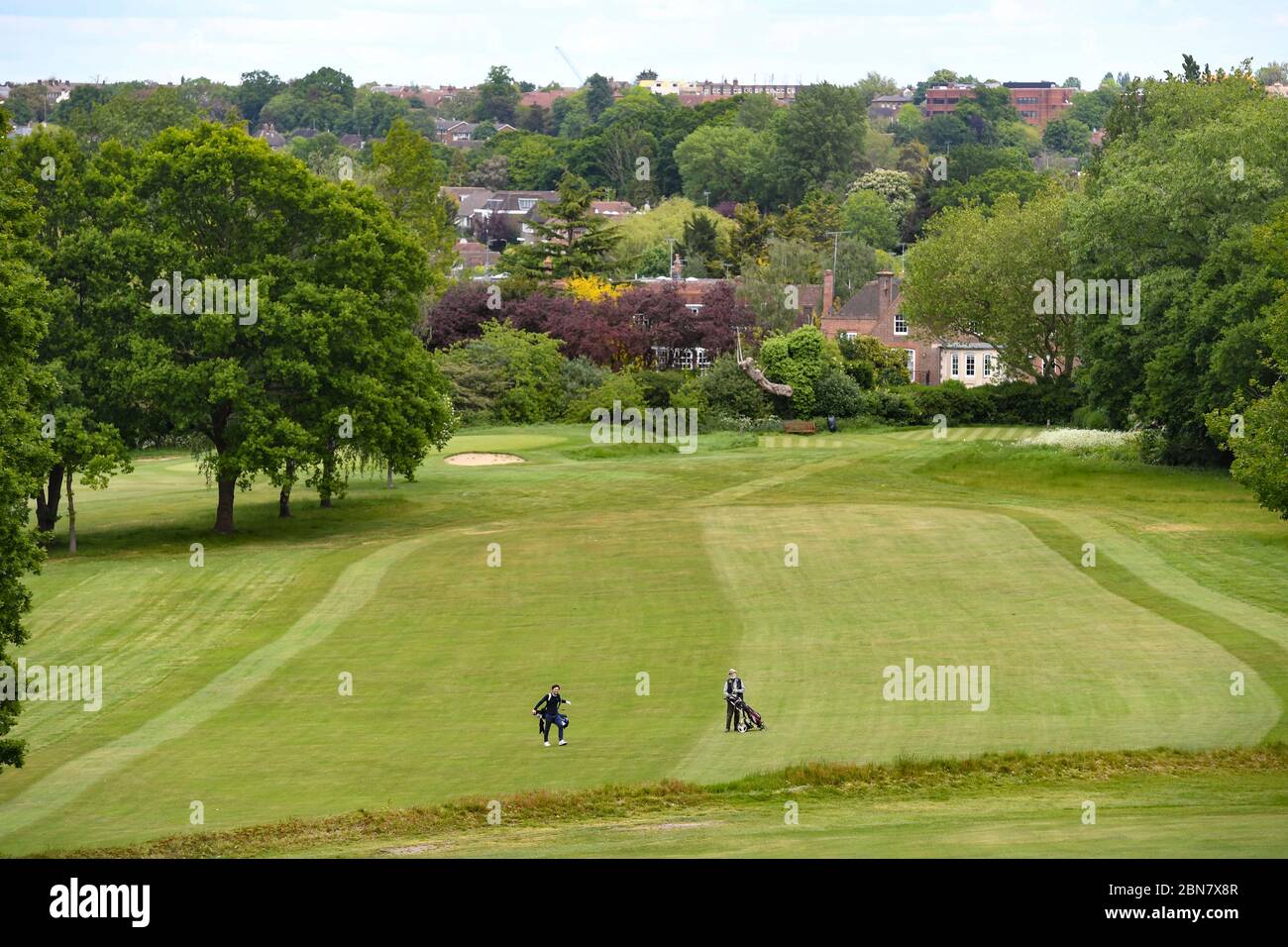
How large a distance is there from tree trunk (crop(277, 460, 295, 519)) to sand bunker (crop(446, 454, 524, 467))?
12455 mm

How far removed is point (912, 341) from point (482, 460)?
4998 cm

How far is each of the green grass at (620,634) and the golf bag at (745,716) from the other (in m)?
0.54

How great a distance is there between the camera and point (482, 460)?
82750mm

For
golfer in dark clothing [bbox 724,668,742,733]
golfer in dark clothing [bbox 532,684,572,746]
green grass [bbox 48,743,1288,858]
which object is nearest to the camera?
green grass [bbox 48,743,1288,858]

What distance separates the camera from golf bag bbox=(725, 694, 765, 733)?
3253cm

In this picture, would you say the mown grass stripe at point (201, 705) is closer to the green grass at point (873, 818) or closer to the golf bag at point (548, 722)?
the green grass at point (873, 818)

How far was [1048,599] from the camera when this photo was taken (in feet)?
153

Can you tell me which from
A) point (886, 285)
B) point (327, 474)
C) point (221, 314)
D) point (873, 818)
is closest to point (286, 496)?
point (327, 474)

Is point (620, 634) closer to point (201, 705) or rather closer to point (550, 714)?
point (550, 714)

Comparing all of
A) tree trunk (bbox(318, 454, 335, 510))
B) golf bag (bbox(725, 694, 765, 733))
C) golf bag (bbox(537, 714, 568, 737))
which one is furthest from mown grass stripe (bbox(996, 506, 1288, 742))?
tree trunk (bbox(318, 454, 335, 510))

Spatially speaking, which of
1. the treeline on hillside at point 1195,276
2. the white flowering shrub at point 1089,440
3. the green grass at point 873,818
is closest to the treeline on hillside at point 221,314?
the treeline on hillside at point 1195,276

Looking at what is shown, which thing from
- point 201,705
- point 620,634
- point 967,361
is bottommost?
point 201,705

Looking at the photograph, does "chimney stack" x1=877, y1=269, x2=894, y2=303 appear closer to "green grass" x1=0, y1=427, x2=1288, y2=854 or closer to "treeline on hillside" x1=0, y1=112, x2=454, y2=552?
"green grass" x1=0, y1=427, x2=1288, y2=854

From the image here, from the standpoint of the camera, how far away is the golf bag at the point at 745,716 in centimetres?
3253
